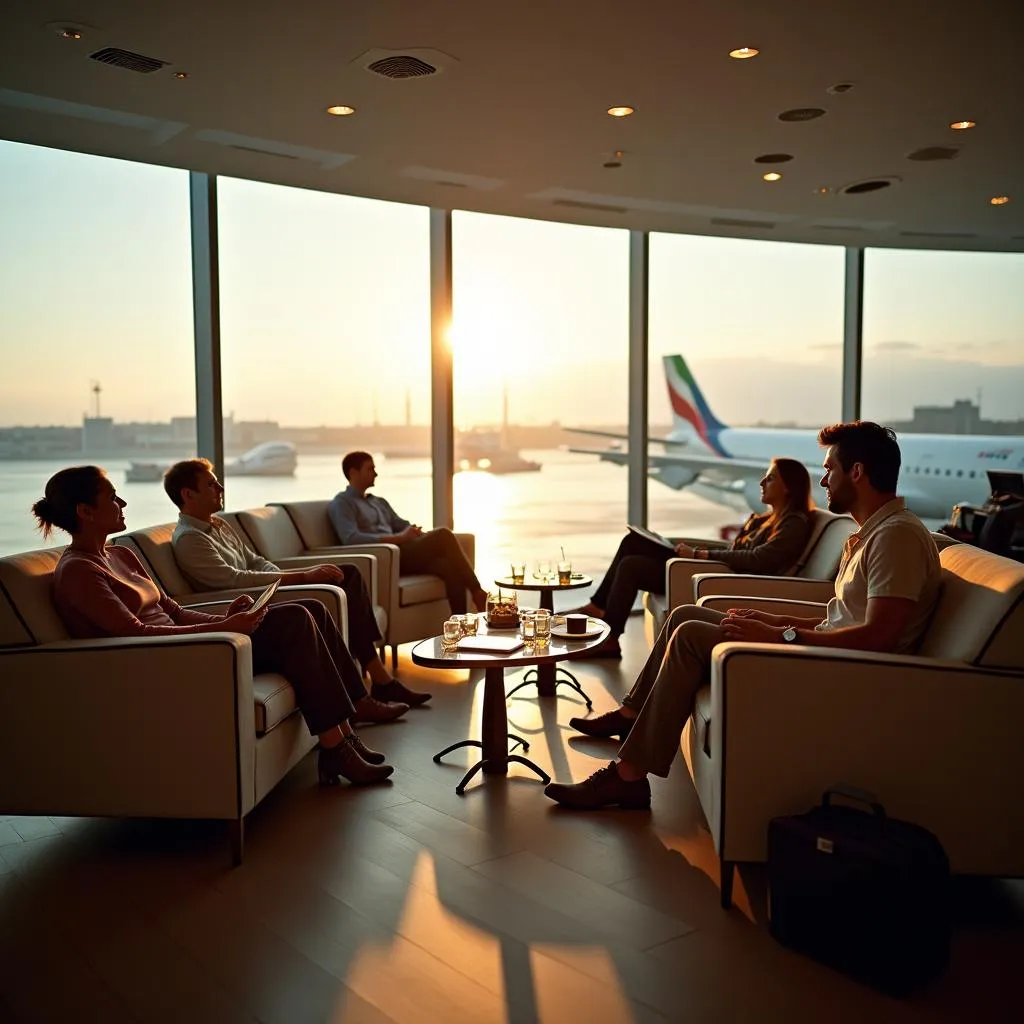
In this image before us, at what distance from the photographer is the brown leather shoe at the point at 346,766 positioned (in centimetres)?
344

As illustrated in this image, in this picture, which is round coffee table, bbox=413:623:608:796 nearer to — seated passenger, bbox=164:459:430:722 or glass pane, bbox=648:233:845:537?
seated passenger, bbox=164:459:430:722

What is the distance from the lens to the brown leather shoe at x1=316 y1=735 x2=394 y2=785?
3438mm

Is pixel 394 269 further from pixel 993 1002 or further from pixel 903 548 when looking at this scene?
pixel 993 1002

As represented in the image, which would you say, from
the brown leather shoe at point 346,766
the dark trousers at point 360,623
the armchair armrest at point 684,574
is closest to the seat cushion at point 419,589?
the dark trousers at point 360,623

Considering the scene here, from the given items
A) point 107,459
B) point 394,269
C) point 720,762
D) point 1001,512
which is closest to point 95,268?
point 107,459

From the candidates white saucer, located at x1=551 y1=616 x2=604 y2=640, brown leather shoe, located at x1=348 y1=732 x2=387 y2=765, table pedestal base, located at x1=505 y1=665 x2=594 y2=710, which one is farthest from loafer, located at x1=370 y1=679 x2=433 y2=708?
white saucer, located at x1=551 y1=616 x2=604 y2=640

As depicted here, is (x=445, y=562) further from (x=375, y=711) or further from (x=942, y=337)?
(x=942, y=337)

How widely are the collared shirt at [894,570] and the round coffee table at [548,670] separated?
1.89m

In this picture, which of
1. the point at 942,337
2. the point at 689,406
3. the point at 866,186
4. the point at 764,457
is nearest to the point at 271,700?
the point at 866,186

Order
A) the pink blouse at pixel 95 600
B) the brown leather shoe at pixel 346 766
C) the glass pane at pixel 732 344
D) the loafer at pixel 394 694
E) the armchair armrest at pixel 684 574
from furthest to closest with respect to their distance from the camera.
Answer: the glass pane at pixel 732 344 → the armchair armrest at pixel 684 574 → the loafer at pixel 394 694 → the brown leather shoe at pixel 346 766 → the pink blouse at pixel 95 600

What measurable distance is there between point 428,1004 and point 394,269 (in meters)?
4.98

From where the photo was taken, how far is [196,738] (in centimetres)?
281

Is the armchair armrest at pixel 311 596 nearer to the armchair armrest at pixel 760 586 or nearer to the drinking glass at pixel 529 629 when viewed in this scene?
the drinking glass at pixel 529 629

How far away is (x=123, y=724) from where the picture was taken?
2.82 m
